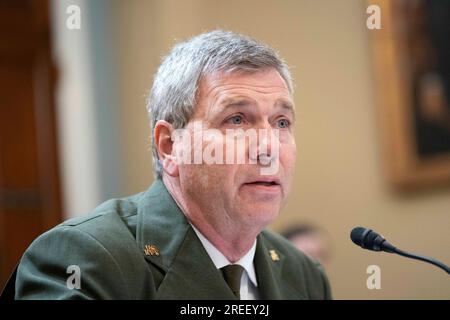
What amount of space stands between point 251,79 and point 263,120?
11 centimetres

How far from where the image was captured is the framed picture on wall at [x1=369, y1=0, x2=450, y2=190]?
416cm

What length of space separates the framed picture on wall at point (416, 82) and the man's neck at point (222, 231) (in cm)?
236

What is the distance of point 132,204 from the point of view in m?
2.00

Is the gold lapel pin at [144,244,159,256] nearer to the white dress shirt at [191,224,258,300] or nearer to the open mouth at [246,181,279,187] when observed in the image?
the white dress shirt at [191,224,258,300]

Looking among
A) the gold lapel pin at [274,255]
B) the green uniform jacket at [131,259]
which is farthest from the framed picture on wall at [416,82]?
the green uniform jacket at [131,259]

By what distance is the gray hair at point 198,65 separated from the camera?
188cm

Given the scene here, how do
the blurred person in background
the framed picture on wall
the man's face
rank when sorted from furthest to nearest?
1. the framed picture on wall
2. the blurred person in background
3. the man's face

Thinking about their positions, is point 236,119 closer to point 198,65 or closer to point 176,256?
point 198,65

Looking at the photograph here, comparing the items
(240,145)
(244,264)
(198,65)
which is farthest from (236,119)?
(244,264)

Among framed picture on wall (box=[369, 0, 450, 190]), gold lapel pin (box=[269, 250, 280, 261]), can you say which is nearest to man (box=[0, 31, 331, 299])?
gold lapel pin (box=[269, 250, 280, 261])

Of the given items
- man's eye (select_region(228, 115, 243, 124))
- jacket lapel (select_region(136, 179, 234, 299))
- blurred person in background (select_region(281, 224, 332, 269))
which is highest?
man's eye (select_region(228, 115, 243, 124))

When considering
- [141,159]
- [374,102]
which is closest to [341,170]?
[374,102]

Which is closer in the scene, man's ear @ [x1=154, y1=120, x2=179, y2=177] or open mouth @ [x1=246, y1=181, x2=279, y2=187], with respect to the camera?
open mouth @ [x1=246, y1=181, x2=279, y2=187]

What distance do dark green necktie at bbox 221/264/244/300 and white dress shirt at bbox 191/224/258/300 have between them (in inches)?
0.6
